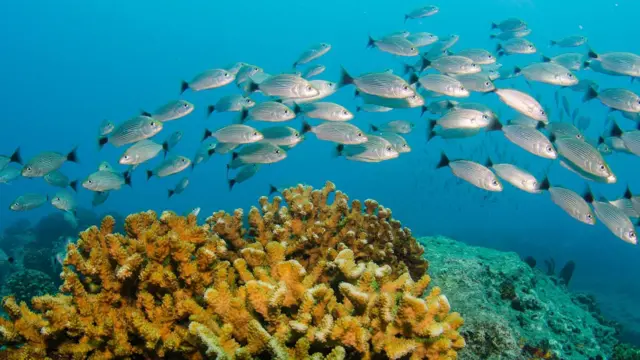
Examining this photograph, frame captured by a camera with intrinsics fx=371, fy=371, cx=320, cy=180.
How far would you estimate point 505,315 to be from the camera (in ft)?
14.8

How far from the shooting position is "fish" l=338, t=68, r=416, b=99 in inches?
228

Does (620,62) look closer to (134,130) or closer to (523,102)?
(523,102)

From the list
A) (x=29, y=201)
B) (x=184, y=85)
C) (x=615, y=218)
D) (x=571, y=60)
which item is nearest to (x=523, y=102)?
(x=615, y=218)

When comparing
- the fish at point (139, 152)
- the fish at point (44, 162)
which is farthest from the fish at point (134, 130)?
the fish at point (44, 162)

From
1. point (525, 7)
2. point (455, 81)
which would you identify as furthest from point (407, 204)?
point (525, 7)

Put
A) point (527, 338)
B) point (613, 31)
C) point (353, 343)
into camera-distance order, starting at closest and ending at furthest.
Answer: point (353, 343), point (527, 338), point (613, 31)

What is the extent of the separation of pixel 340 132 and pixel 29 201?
719cm

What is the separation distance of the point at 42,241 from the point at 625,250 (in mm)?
40946

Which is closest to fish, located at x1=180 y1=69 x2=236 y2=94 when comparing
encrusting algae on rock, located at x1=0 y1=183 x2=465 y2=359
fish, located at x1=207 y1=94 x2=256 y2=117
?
fish, located at x1=207 y1=94 x2=256 y2=117

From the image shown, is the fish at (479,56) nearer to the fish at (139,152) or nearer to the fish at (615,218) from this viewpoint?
the fish at (615,218)

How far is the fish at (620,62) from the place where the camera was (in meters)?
6.90

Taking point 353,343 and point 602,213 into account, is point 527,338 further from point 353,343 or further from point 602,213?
point 353,343

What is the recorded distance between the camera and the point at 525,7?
11300cm

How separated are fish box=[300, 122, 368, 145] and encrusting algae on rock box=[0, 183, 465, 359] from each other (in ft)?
9.49
